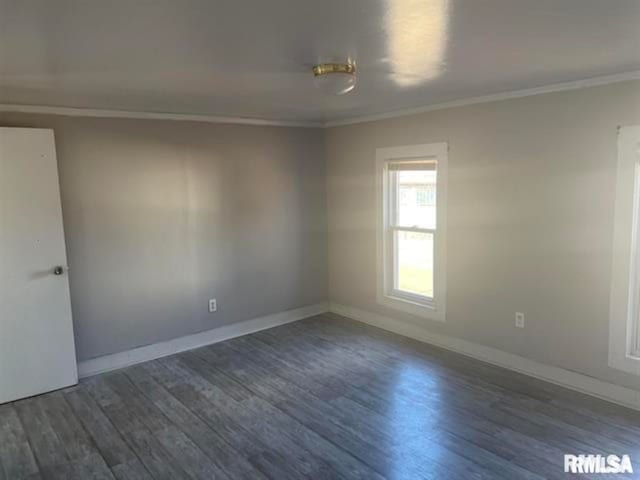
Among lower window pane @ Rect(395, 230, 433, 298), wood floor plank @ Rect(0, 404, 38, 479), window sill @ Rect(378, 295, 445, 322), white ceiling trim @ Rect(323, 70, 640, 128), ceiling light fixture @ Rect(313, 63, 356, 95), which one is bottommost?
wood floor plank @ Rect(0, 404, 38, 479)

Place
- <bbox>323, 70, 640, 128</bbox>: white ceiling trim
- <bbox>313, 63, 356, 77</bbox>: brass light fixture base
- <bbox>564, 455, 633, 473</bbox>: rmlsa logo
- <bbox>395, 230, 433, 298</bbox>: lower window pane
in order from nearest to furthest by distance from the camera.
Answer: <bbox>313, 63, 356, 77</bbox>: brass light fixture base < <bbox>564, 455, 633, 473</bbox>: rmlsa logo < <bbox>323, 70, 640, 128</bbox>: white ceiling trim < <bbox>395, 230, 433, 298</bbox>: lower window pane

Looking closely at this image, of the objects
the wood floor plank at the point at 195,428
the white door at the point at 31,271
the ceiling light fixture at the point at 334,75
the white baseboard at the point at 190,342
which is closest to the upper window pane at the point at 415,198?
the white baseboard at the point at 190,342

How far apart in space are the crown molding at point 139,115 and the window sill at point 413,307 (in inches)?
82.6

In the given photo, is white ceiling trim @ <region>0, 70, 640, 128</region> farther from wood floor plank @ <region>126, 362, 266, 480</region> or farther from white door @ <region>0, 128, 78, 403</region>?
wood floor plank @ <region>126, 362, 266, 480</region>

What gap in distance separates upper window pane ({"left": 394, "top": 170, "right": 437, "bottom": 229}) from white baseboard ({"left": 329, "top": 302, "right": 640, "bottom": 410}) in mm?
1039

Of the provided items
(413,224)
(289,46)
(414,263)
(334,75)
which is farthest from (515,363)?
(289,46)

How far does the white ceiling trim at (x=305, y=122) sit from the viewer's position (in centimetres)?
318

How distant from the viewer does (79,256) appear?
385cm

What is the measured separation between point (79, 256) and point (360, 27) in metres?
3.08

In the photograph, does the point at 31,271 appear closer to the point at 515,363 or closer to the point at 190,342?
the point at 190,342

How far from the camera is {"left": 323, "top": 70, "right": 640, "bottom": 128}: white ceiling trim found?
3.06 m

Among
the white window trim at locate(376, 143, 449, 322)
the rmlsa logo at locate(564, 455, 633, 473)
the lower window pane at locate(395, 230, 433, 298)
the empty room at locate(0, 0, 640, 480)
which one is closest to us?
the empty room at locate(0, 0, 640, 480)

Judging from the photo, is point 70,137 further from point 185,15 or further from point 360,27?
point 360,27

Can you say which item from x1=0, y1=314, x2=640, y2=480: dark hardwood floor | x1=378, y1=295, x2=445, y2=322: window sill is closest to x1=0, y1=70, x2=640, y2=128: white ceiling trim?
x1=378, y1=295, x2=445, y2=322: window sill
